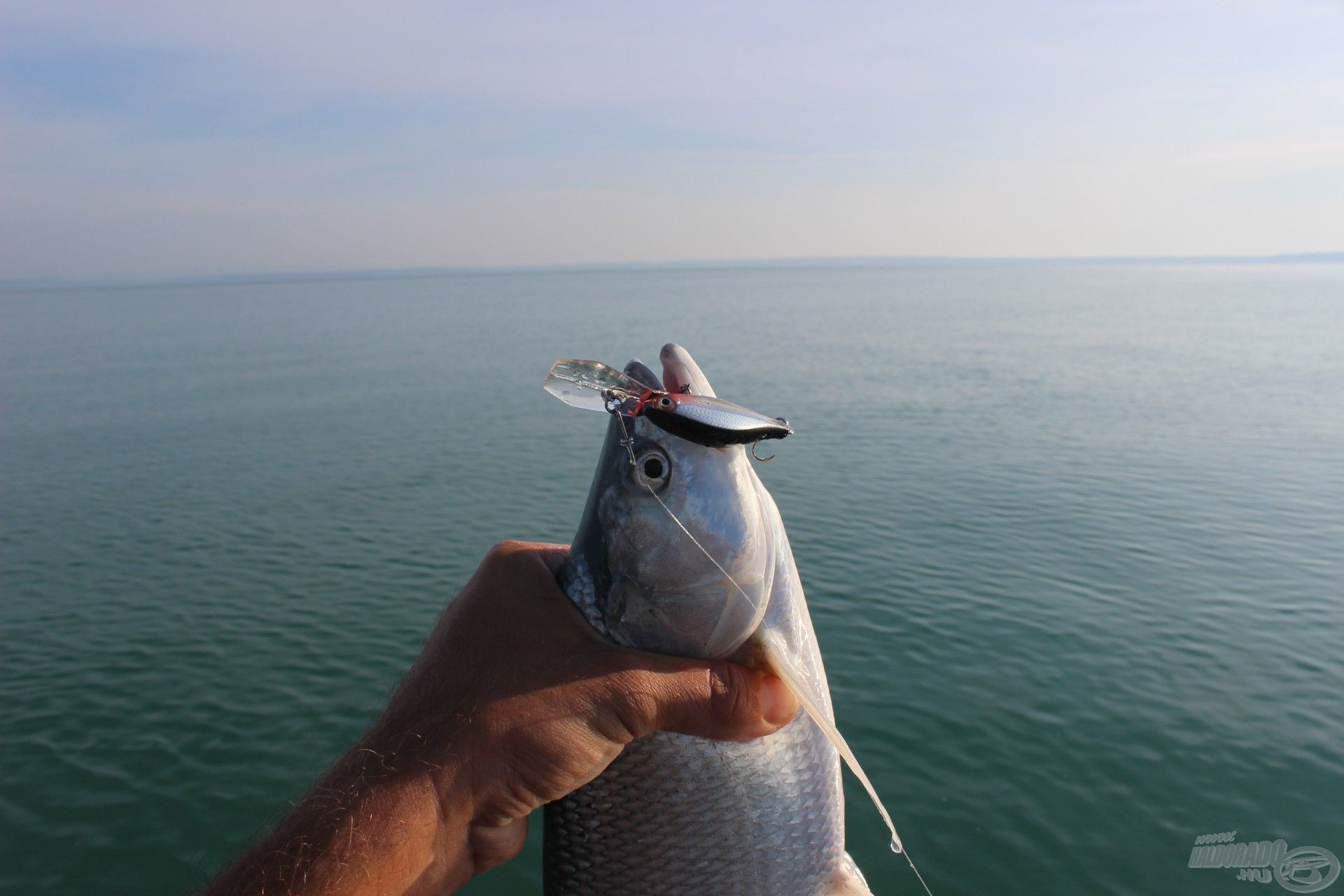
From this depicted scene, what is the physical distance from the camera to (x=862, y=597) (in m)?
12.9

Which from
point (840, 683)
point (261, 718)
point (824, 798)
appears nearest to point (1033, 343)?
point (840, 683)

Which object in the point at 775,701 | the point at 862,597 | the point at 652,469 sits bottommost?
the point at 862,597

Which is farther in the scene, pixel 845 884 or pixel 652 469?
pixel 845 884

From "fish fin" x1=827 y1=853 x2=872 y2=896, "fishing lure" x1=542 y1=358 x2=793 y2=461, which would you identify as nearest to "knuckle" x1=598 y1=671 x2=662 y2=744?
"fishing lure" x1=542 y1=358 x2=793 y2=461

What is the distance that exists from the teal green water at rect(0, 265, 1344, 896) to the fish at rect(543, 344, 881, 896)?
554cm

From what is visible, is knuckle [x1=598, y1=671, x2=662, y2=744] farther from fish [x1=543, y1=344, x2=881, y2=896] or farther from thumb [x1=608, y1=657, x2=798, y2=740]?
fish [x1=543, y1=344, x2=881, y2=896]

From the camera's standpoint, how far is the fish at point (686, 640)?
2539 millimetres

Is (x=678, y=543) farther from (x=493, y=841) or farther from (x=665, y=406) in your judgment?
(x=493, y=841)

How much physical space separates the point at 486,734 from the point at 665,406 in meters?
1.01

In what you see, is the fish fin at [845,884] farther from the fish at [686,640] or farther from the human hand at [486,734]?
the human hand at [486,734]

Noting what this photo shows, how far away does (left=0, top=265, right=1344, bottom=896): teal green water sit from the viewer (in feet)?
26.7

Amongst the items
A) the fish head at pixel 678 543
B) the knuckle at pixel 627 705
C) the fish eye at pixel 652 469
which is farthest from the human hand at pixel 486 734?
the fish eye at pixel 652 469

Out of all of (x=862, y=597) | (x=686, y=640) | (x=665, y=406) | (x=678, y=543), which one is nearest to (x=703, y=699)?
(x=686, y=640)

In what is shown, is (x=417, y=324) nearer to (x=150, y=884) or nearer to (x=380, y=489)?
(x=380, y=489)
